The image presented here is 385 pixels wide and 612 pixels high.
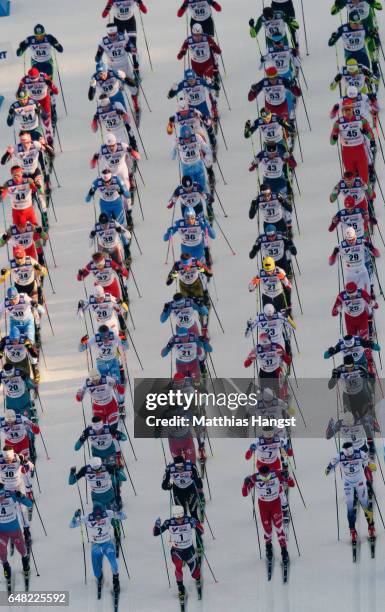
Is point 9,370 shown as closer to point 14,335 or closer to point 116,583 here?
point 14,335

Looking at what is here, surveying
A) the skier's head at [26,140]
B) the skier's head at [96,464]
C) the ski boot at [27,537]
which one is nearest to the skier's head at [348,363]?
the skier's head at [96,464]

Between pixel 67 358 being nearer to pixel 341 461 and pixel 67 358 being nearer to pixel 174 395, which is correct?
pixel 174 395

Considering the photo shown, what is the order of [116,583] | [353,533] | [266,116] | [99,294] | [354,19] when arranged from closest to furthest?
[116,583] < [353,533] < [99,294] < [266,116] < [354,19]

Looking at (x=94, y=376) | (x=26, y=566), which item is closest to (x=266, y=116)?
(x=94, y=376)

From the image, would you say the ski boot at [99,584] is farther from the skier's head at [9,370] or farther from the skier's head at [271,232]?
the skier's head at [271,232]

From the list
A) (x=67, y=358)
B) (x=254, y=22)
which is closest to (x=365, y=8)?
(x=254, y=22)

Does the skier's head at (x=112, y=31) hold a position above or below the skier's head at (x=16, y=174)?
above

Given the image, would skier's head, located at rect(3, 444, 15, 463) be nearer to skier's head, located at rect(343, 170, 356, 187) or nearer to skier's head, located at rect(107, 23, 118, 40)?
skier's head, located at rect(343, 170, 356, 187)

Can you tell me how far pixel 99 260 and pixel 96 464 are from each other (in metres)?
5.09

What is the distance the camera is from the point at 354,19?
55031 mm

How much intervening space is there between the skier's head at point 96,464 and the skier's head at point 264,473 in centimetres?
268

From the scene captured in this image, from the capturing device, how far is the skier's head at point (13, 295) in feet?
164

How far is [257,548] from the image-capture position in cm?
4656

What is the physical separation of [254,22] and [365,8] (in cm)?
258
